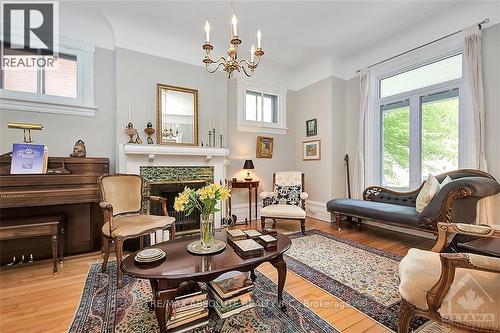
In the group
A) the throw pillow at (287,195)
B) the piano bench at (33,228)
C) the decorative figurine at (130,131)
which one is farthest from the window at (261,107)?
the piano bench at (33,228)

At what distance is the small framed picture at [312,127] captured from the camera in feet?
16.2

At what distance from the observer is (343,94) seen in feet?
15.7

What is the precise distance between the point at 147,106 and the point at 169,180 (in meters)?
1.23

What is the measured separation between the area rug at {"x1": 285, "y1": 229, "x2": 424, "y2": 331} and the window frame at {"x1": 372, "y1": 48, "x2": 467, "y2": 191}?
5.44ft

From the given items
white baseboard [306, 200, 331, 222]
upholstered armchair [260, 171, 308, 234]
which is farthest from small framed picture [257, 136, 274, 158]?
white baseboard [306, 200, 331, 222]

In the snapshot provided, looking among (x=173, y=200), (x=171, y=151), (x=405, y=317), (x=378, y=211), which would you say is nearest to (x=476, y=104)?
(x=378, y=211)

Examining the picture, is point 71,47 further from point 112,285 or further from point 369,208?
point 369,208

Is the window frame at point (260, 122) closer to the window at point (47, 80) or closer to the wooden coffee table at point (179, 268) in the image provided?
the window at point (47, 80)

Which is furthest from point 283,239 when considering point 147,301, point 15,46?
point 15,46

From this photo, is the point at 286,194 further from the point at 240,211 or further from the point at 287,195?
the point at 240,211

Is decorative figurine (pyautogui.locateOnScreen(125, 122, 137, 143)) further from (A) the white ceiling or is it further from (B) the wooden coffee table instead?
(B) the wooden coffee table

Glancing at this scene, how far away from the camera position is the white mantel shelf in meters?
3.28

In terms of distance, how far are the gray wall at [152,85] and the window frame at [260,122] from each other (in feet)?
1.58

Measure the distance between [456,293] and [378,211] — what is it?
232cm
